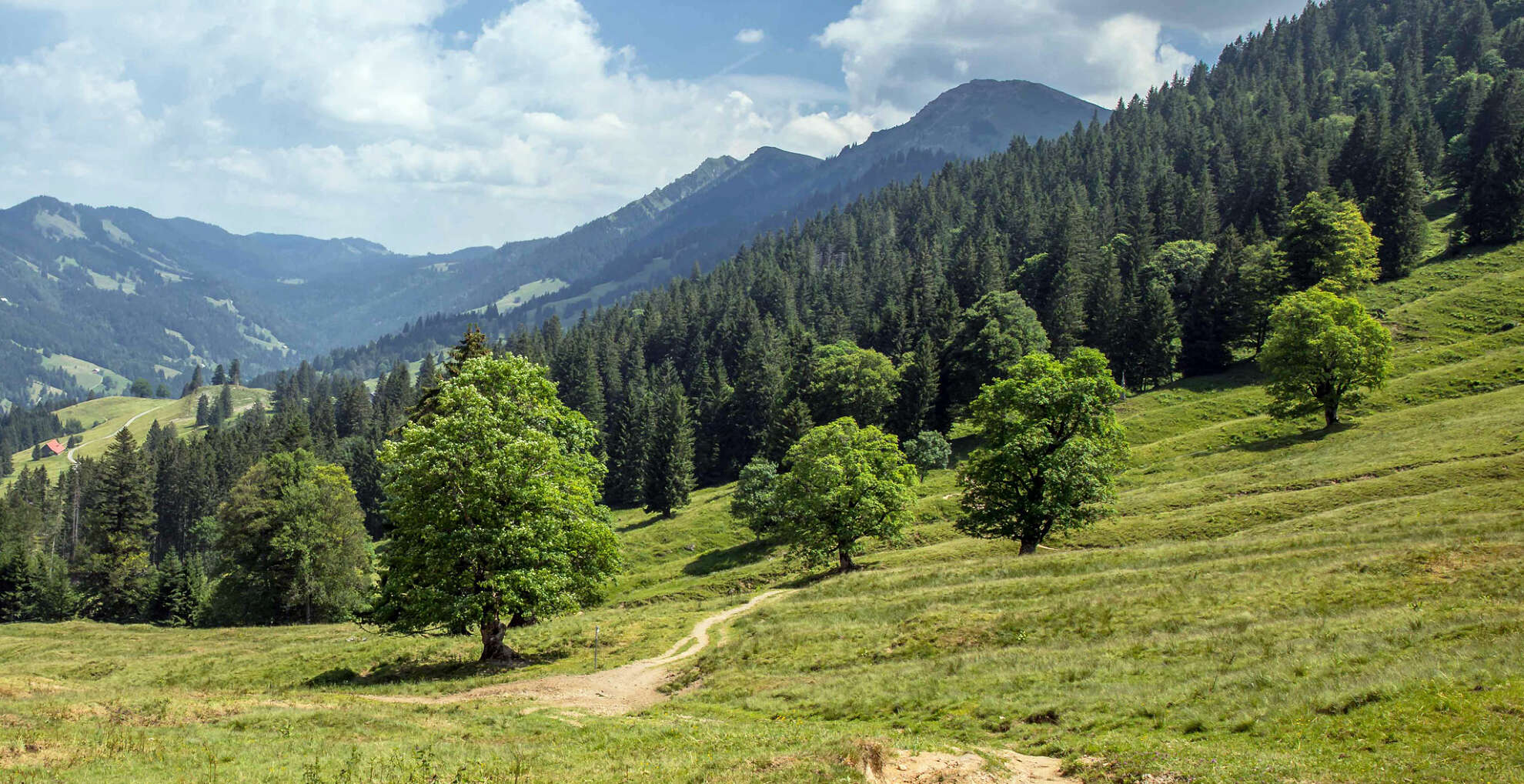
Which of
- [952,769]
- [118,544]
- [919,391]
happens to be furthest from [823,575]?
[118,544]

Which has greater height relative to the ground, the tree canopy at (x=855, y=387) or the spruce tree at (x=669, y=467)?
the tree canopy at (x=855, y=387)

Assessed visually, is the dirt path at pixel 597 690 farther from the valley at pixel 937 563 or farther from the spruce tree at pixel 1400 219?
the spruce tree at pixel 1400 219

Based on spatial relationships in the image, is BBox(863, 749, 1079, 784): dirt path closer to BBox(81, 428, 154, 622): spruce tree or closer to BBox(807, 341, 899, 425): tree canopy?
BBox(807, 341, 899, 425): tree canopy

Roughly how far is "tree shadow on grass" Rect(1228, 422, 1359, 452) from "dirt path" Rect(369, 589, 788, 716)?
188 ft

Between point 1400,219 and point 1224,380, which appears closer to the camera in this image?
A: point 1224,380

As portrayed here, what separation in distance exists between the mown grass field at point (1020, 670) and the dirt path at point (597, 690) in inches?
55.5

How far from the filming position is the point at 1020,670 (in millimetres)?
25781

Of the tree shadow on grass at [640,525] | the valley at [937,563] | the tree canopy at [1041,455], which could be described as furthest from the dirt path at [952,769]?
the tree shadow on grass at [640,525]

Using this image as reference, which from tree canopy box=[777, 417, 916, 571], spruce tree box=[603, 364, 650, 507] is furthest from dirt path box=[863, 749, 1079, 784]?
spruce tree box=[603, 364, 650, 507]

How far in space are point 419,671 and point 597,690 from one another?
35.6 ft

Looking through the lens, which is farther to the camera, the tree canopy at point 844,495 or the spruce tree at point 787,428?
the spruce tree at point 787,428

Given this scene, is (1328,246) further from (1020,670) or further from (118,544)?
(118,544)

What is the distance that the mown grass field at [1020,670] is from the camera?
17156mm

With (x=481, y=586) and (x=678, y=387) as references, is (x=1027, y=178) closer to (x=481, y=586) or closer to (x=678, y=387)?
(x=678, y=387)
